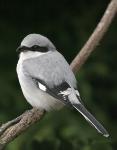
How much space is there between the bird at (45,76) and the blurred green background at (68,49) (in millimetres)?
1043

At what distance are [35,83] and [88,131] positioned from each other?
1151 millimetres

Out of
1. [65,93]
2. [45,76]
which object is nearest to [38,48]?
[45,76]

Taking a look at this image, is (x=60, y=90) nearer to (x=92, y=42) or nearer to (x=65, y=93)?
(x=65, y=93)

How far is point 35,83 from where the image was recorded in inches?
98.2

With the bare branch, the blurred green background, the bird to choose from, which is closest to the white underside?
the bird

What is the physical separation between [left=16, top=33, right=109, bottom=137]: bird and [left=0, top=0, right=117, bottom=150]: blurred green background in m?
1.04

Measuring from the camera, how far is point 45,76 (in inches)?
95.8

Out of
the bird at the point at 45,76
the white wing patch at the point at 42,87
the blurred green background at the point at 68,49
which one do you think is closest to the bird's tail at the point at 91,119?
the bird at the point at 45,76

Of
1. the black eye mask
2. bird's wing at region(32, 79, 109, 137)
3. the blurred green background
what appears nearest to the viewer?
bird's wing at region(32, 79, 109, 137)

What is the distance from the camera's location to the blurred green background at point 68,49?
363 centimetres

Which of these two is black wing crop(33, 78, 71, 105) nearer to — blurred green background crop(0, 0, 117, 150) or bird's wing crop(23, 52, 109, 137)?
bird's wing crop(23, 52, 109, 137)

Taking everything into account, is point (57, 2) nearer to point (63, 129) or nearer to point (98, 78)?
point (98, 78)

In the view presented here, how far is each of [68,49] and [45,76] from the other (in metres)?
1.58

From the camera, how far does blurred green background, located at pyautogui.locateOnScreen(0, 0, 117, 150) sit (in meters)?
3.63
